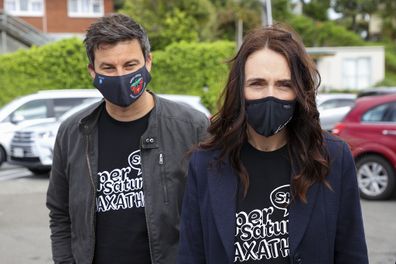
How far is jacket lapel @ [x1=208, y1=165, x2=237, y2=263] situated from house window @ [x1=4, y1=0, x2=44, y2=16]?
31202mm

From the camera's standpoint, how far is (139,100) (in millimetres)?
2576

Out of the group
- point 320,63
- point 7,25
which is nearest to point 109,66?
point 7,25

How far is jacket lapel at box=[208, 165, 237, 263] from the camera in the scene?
192 cm

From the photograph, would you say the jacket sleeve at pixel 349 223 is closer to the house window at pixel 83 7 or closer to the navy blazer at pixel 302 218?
the navy blazer at pixel 302 218

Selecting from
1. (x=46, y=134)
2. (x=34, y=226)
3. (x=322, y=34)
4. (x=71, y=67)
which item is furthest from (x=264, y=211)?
(x=322, y=34)

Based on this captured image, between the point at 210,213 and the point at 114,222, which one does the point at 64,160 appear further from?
the point at 210,213

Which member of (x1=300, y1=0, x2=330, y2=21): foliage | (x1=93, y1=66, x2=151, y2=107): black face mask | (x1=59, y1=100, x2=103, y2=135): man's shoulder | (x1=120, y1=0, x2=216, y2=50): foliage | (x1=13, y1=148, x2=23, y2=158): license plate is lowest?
(x1=13, y1=148, x2=23, y2=158): license plate

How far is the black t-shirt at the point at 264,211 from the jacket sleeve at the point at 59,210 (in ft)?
3.31

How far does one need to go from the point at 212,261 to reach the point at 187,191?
0.28 meters

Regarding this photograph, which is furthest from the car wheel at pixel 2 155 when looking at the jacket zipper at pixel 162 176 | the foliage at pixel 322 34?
the foliage at pixel 322 34

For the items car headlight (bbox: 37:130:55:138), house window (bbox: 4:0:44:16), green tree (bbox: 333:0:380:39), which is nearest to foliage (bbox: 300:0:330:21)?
green tree (bbox: 333:0:380:39)

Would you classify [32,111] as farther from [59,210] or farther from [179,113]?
[179,113]

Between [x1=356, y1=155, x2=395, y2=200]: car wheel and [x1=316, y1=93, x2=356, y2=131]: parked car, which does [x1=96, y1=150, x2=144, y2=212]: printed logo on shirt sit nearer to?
[x1=356, y1=155, x2=395, y2=200]: car wheel

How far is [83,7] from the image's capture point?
105ft
